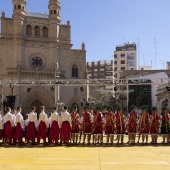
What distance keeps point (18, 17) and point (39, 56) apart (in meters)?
5.78

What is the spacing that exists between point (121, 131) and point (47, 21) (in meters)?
32.0

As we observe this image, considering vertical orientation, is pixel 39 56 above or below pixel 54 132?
above

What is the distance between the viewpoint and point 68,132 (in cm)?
1198

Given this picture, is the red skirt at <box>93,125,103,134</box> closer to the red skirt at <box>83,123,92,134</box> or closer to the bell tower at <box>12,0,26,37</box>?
the red skirt at <box>83,123,92,134</box>

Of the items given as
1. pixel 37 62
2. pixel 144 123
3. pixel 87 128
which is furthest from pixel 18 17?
pixel 144 123

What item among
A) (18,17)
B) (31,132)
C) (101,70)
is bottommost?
(31,132)

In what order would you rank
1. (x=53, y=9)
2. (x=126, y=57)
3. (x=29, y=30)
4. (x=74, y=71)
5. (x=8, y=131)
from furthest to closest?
(x=126, y=57), (x=74, y=71), (x=53, y=9), (x=29, y=30), (x=8, y=131)

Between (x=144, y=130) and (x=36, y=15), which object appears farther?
(x=36, y=15)

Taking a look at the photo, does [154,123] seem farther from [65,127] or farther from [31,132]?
[31,132]

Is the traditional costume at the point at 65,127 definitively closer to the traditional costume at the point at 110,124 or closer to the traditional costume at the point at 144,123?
the traditional costume at the point at 110,124

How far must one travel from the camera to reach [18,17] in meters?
39.1

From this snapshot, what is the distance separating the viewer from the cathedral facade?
38.2 metres
